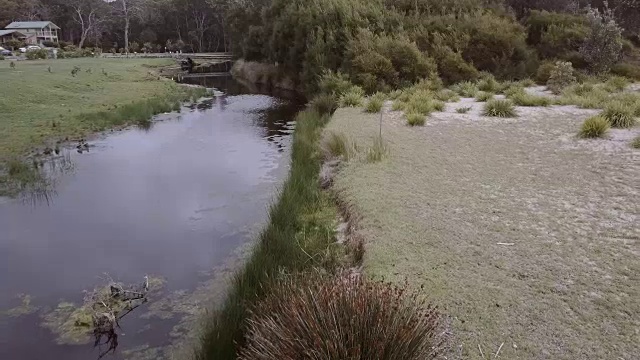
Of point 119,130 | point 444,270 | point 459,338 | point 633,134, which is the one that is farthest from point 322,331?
point 119,130

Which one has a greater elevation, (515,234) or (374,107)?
(374,107)

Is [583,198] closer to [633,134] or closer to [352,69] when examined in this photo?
[633,134]

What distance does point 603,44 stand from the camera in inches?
736

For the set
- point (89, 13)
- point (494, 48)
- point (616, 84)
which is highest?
point (89, 13)

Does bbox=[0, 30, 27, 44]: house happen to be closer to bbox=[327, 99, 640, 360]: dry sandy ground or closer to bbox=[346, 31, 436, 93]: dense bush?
bbox=[346, 31, 436, 93]: dense bush

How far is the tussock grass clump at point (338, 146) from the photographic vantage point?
9750 millimetres

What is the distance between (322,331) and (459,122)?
387 inches

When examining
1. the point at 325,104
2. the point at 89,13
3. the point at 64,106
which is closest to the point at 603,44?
the point at 325,104

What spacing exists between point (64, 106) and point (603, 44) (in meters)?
19.2

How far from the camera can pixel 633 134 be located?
383 inches

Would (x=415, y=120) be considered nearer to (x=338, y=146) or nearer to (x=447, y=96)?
(x=338, y=146)

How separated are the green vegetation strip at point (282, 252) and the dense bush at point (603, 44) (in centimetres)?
1388

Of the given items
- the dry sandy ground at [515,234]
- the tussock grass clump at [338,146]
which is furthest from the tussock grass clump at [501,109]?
the tussock grass clump at [338,146]

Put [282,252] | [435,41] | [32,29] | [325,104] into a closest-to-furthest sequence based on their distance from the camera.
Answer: [282,252] < [325,104] < [435,41] < [32,29]
